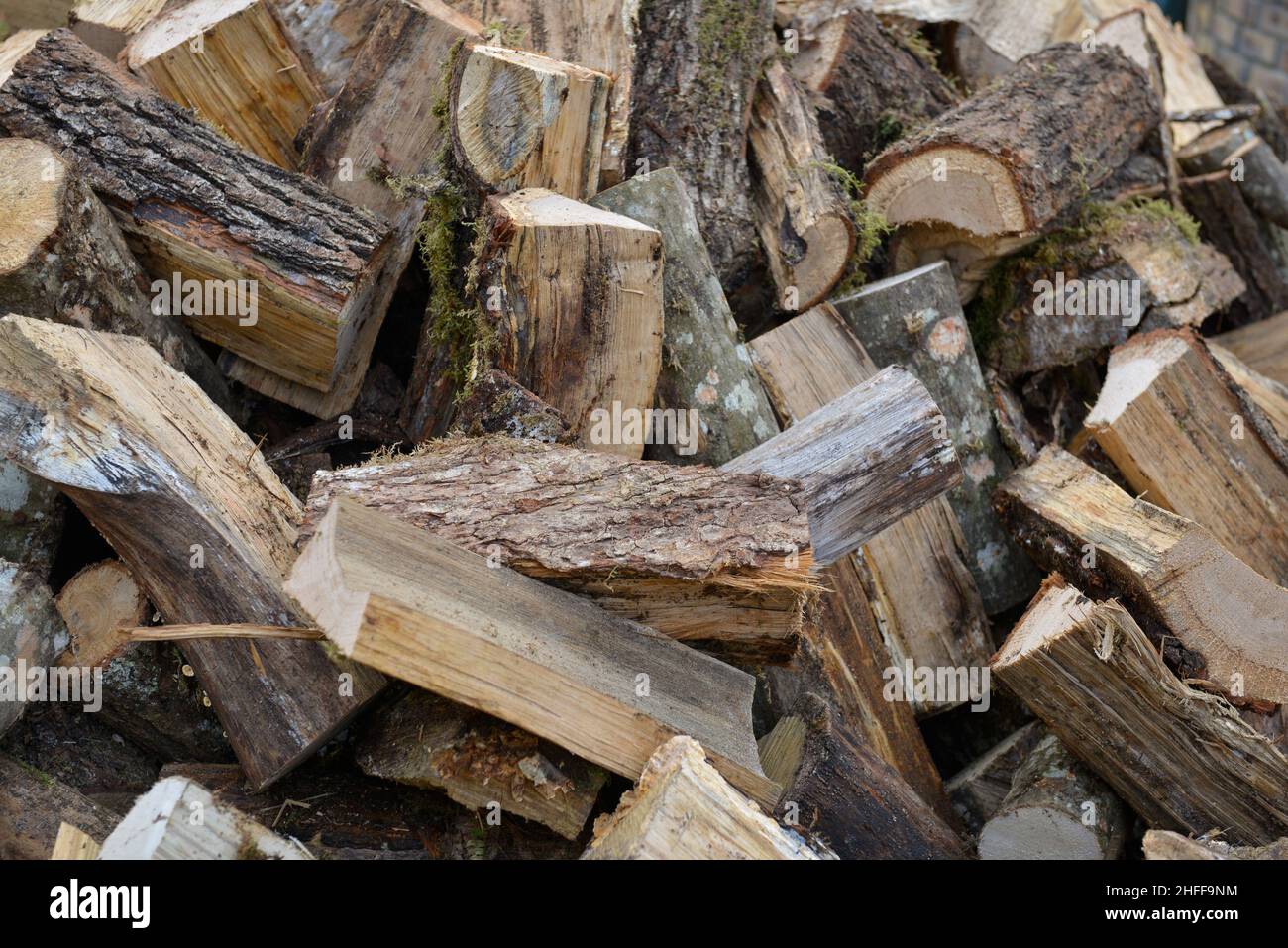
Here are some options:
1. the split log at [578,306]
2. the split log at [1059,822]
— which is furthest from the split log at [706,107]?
the split log at [1059,822]

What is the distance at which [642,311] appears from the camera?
2.98 m

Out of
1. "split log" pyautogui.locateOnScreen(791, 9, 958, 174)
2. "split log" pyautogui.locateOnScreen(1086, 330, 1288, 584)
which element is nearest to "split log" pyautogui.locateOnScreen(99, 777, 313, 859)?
"split log" pyautogui.locateOnScreen(1086, 330, 1288, 584)

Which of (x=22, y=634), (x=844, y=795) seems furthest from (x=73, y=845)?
(x=844, y=795)

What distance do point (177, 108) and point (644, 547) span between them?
1995mm

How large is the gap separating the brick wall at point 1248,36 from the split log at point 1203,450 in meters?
6.77

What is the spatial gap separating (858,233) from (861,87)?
0.97 metres

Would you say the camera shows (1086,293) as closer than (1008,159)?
No

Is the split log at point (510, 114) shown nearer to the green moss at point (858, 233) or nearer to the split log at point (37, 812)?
the green moss at point (858, 233)

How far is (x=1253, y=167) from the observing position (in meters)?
4.54

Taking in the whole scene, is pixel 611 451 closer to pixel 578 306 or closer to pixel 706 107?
pixel 578 306

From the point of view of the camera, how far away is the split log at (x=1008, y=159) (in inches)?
138
